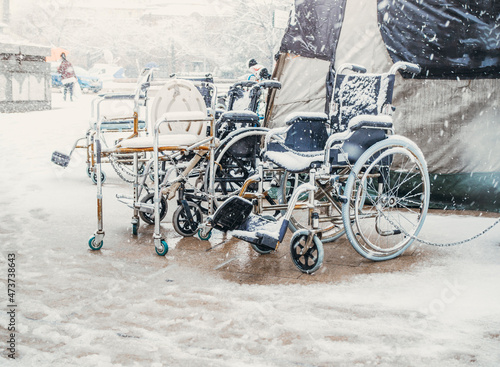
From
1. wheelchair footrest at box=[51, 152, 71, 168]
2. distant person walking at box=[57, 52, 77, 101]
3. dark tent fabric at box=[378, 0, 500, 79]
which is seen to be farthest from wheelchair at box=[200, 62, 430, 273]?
distant person walking at box=[57, 52, 77, 101]

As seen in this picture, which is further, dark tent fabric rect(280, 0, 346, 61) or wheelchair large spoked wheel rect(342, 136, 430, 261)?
dark tent fabric rect(280, 0, 346, 61)

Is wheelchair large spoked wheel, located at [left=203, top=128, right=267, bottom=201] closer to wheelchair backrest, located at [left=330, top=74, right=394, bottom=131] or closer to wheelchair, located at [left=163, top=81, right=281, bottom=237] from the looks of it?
wheelchair, located at [left=163, top=81, right=281, bottom=237]

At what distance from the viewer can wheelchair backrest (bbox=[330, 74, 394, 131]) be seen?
4266 millimetres

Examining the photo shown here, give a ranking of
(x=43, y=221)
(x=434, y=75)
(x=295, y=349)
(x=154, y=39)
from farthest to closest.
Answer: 1. (x=154, y=39)
2. (x=434, y=75)
3. (x=43, y=221)
4. (x=295, y=349)

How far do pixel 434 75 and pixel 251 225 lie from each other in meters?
3.12

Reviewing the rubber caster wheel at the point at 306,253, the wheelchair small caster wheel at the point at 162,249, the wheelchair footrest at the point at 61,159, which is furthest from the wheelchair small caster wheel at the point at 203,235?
the wheelchair footrest at the point at 61,159

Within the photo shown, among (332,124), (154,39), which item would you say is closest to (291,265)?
(332,124)

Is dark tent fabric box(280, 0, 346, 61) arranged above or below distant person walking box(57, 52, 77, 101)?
above

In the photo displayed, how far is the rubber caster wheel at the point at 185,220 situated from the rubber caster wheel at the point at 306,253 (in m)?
1.20

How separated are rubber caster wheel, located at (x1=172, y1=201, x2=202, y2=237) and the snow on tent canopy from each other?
2435 millimetres

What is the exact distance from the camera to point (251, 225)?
4086 mm

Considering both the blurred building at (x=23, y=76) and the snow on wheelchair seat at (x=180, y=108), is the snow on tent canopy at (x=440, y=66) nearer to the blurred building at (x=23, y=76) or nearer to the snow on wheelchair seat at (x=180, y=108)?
the snow on wheelchair seat at (x=180, y=108)

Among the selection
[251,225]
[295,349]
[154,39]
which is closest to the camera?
[295,349]

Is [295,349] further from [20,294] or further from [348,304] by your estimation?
[20,294]
